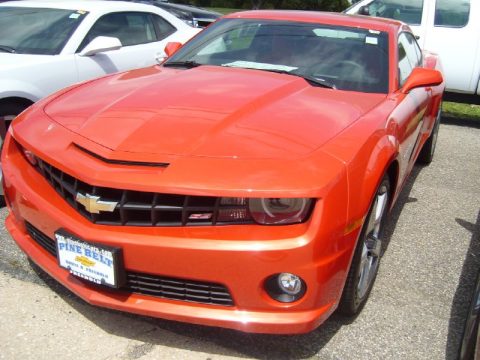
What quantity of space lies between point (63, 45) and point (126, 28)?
→ 975 millimetres

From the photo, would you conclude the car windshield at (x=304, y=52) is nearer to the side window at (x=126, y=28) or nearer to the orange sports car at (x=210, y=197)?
the orange sports car at (x=210, y=197)

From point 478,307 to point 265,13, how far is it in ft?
8.76

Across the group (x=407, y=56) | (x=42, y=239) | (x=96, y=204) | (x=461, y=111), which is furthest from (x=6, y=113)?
(x=461, y=111)

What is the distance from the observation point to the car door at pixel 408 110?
9.55 feet

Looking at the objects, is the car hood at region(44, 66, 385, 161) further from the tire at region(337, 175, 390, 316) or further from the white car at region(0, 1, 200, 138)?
the white car at region(0, 1, 200, 138)

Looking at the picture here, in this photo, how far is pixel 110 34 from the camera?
16.2ft

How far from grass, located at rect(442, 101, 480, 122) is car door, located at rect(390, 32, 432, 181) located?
3.77 meters

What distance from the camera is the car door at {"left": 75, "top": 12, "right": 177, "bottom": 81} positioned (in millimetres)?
4535

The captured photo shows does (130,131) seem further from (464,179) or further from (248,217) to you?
(464,179)

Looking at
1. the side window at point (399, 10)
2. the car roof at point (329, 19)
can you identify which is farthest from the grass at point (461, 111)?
the car roof at point (329, 19)

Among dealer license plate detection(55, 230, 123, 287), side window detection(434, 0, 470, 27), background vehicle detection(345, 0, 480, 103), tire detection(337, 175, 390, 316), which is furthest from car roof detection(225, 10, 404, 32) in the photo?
side window detection(434, 0, 470, 27)

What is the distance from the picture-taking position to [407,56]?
3842mm

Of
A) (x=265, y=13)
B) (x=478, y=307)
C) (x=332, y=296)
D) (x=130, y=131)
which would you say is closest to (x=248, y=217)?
(x=332, y=296)

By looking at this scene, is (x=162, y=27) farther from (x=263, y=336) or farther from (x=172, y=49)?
(x=263, y=336)
